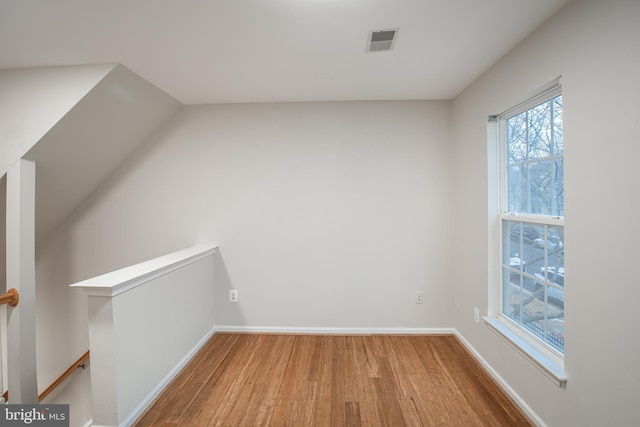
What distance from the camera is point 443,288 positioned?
3.06 metres

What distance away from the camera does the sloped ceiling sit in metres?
2.32

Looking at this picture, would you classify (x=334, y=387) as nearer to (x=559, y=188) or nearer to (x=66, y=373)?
(x=559, y=188)

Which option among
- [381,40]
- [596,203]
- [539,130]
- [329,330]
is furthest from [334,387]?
[381,40]

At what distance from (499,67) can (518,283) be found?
1.53 metres

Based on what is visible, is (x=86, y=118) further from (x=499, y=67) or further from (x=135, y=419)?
(x=499, y=67)

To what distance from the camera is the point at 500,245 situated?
91.7 inches

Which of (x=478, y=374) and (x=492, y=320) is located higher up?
(x=492, y=320)

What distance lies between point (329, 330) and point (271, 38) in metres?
2.60

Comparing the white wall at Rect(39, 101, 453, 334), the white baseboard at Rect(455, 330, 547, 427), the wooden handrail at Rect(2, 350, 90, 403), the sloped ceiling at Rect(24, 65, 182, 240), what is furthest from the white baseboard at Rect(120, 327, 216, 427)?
the white baseboard at Rect(455, 330, 547, 427)

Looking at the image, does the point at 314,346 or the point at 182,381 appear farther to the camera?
the point at 314,346

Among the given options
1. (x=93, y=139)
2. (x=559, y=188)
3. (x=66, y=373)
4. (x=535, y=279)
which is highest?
(x=93, y=139)

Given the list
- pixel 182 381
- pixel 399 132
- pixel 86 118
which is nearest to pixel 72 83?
pixel 86 118

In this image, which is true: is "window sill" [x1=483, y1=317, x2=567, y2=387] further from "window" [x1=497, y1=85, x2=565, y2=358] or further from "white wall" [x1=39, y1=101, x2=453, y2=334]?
"white wall" [x1=39, y1=101, x2=453, y2=334]

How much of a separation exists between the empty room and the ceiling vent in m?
0.01
